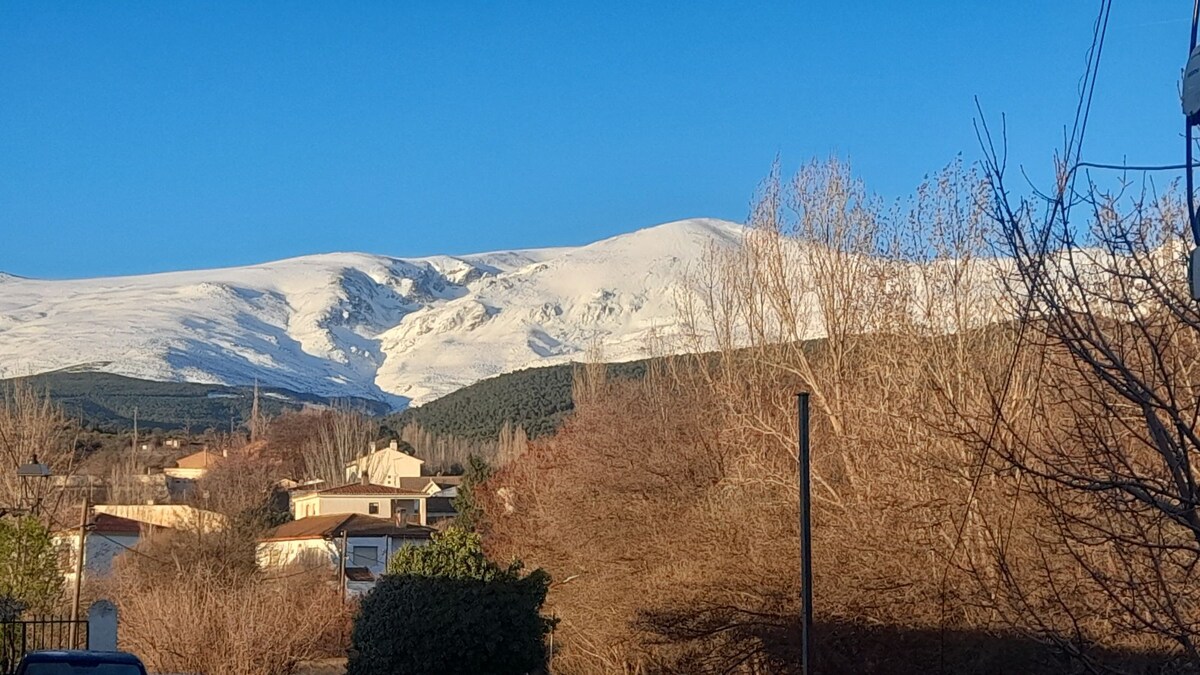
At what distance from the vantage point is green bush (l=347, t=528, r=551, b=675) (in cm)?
2414

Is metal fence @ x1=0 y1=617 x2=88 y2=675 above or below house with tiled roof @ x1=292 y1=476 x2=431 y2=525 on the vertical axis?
below

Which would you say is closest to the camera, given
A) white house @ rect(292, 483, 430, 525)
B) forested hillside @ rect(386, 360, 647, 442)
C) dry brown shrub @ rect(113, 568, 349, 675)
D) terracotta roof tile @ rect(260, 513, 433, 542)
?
dry brown shrub @ rect(113, 568, 349, 675)

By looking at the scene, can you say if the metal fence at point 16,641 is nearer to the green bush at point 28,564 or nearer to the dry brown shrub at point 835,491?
the green bush at point 28,564

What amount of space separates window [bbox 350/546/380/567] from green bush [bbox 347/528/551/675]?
3355cm

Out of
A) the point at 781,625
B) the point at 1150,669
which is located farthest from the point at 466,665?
the point at 1150,669

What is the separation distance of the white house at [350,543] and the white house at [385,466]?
4183 cm

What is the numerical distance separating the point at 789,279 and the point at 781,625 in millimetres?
7326

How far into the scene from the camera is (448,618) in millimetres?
24203

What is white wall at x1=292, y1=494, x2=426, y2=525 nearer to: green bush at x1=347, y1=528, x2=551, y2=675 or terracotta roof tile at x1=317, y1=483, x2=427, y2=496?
terracotta roof tile at x1=317, y1=483, x2=427, y2=496

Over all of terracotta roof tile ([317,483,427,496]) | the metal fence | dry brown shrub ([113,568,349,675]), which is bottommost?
dry brown shrub ([113,568,349,675])

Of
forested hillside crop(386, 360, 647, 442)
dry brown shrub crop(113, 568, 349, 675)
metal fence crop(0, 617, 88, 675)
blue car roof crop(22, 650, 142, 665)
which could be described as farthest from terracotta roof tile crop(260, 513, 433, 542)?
forested hillside crop(386, 360, 647, 442)

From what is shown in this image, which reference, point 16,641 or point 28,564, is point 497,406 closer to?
point 28,564

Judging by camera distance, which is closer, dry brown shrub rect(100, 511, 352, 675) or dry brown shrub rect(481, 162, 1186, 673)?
dry brown shrub rect(481, 162, 1186, 673)

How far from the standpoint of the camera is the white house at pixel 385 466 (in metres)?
105
